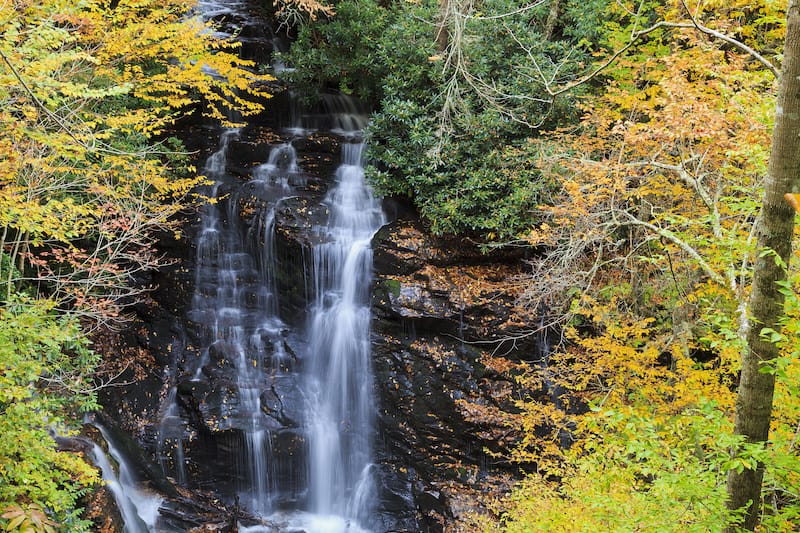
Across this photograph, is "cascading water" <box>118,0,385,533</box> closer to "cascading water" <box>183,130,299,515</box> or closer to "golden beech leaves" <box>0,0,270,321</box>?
"cascading water" <box>183,130,299,515</box>

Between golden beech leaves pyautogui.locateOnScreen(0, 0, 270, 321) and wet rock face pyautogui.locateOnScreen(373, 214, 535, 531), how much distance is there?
13.7ft

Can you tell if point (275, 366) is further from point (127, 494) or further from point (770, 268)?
point (770, 268)

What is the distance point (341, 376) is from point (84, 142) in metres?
5.56

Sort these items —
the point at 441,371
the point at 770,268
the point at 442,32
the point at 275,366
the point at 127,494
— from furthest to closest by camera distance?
the point at 442,32
the point at 275,366
the point at 441,371
the point at 127,494
the point at 770,268

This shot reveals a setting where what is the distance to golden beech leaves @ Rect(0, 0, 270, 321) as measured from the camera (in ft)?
17.7

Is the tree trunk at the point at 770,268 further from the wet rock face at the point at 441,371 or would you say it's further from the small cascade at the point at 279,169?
the small cascade at the point at 279,169

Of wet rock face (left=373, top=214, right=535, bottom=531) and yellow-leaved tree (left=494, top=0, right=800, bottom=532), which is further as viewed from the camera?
wet rock face (left=373, top=214, right=535, bottom=531)

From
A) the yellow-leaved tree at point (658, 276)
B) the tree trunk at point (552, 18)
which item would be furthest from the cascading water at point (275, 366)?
the tree trunk at point (552, 18)

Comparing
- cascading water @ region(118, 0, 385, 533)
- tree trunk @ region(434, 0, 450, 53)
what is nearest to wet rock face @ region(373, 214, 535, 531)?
cascading water @ region(118, 0, 385, 533)

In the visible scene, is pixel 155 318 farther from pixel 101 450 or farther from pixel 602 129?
pixel 602 129

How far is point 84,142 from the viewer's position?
7.02 m

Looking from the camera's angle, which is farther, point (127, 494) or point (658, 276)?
point (127, 494)

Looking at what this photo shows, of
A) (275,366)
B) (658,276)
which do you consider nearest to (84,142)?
(275,366)

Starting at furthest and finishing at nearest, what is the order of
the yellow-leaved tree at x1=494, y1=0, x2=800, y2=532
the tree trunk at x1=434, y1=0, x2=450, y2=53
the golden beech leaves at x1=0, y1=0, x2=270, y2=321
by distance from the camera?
the tree trunk at x1=434, y1=0, x2=450, y2=53 < the golden beech leaves at x1=0, y1=0, x2=270, y2=321 < the yellow-leaved tree at x1=494, y1=0, x2=800, y2=532
